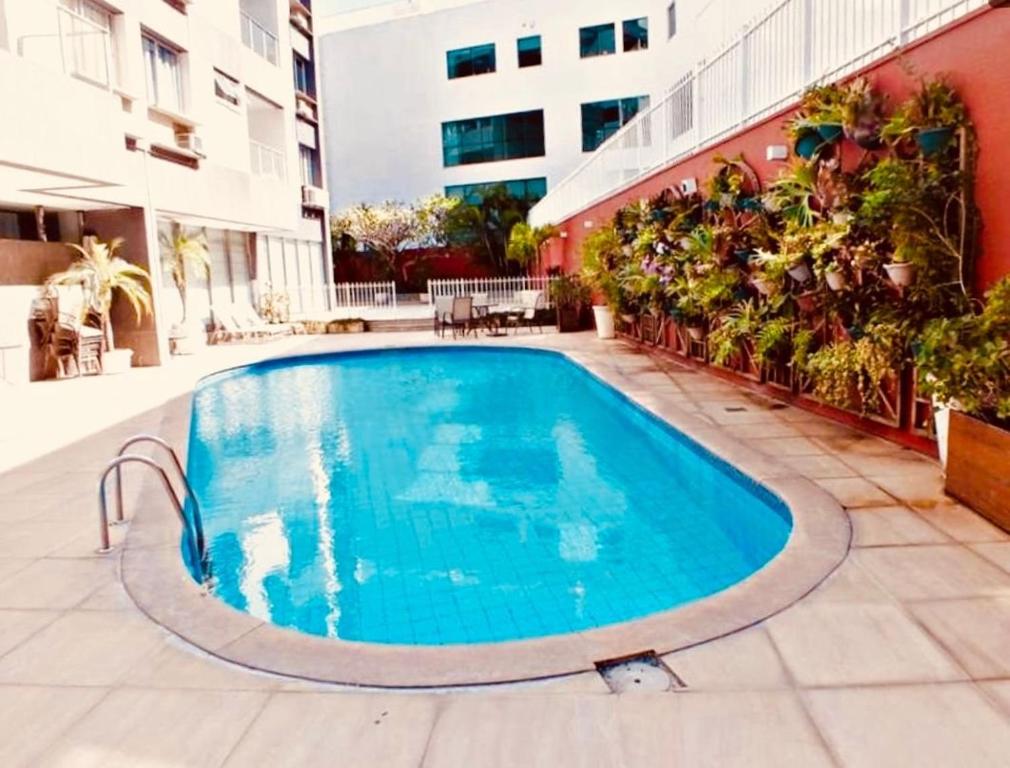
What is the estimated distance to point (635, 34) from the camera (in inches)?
1127

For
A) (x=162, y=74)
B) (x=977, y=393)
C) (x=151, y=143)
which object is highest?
(x=162, y=74)

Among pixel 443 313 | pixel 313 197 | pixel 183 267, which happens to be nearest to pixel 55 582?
pixel 183 267

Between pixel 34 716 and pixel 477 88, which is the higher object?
pixel 477 88

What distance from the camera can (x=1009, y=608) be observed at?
10.9ft

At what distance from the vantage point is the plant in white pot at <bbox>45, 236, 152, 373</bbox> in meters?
12.5

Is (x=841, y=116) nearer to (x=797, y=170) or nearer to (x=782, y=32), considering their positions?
(x=797, y=170)

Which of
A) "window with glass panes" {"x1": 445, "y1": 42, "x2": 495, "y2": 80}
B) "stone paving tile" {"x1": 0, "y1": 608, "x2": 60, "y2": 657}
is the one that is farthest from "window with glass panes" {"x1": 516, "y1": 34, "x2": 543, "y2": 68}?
Answer: "stone paving tile" {"x1": 0, "y1": 608, "x2": 60, "y2": 657}

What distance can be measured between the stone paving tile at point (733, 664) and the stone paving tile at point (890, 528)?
1.35 meters

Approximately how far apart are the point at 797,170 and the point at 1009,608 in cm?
459

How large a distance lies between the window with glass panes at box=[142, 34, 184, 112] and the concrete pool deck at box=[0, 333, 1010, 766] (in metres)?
13.6

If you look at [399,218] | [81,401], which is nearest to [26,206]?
[81,401]

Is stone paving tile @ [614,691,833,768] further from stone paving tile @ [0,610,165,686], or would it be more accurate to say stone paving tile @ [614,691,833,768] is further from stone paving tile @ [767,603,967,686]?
stone paving tile @ [0,610,165,686]

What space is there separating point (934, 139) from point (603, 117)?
83.9 ft

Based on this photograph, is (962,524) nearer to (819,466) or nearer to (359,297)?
(819,466)
